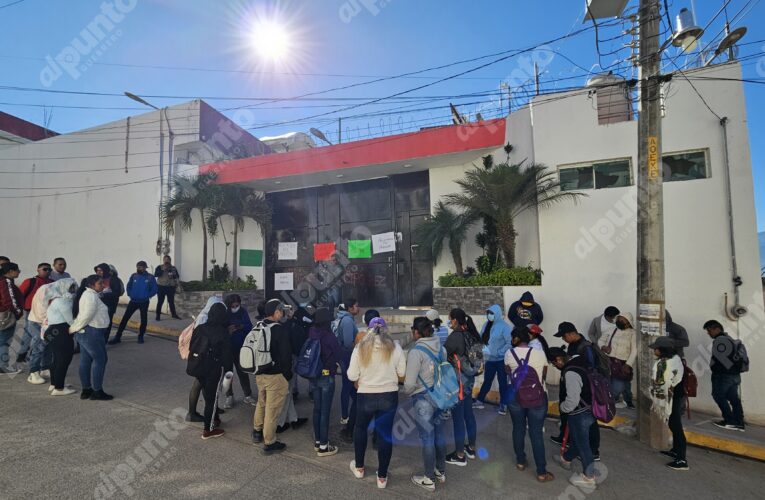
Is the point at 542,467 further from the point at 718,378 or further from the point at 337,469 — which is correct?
the point at 718,378

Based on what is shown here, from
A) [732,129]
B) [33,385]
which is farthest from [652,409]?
[33,385]

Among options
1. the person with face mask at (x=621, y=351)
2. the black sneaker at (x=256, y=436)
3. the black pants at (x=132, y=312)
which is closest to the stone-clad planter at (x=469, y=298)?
the person with face mask at (x=621, y=351)

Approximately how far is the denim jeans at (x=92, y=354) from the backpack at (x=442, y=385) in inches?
172

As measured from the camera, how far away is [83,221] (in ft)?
46.6

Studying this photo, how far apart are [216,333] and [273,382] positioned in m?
0.88

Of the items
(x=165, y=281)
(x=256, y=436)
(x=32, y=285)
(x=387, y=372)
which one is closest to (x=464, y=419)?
(x=387, y=372)

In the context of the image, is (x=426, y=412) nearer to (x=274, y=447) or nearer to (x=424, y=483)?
(x=424, y=483)

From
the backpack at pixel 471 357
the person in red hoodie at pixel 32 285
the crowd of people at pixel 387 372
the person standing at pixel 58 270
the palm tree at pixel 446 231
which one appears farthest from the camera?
the palm tree at pixel 446 231

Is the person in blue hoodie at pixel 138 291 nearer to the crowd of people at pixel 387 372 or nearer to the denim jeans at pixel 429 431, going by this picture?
the crowd of people at pixel 387 372

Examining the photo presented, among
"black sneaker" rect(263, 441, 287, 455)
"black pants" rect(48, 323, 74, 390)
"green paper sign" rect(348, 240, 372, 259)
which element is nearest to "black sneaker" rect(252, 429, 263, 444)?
"black sneaker" rect(263, 441, 287, 455)

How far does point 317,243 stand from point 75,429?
28.1 ft

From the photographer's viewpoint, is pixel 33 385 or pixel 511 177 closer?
pixel 33 385

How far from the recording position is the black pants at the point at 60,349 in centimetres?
492

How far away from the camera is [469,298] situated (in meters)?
8.43
